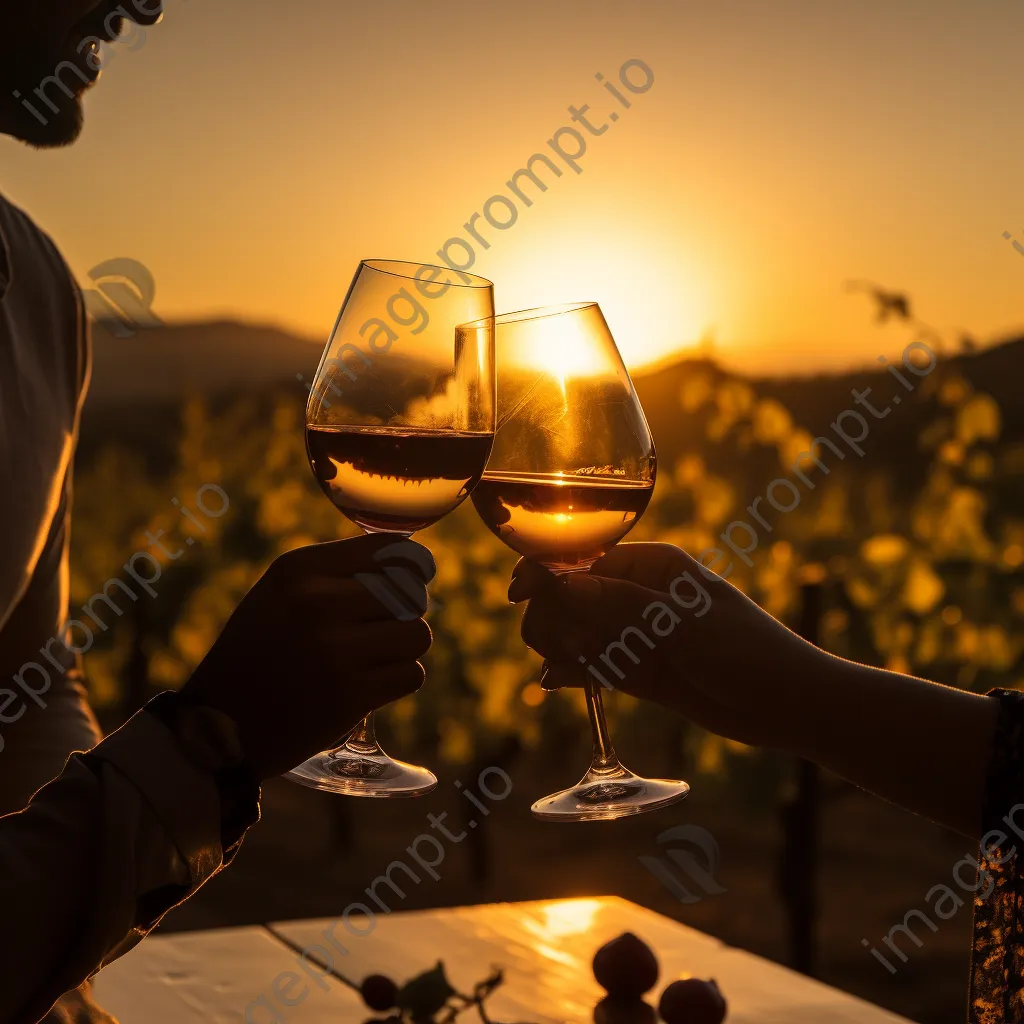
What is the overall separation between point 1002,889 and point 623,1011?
513 mm

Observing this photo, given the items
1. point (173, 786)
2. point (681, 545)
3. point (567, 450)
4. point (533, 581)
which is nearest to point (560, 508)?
point (567, 450)

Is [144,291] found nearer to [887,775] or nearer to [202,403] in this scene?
[887,775]

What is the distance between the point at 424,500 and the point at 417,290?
23 cm

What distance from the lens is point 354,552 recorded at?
109 centimetres

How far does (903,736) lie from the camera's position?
1539mm

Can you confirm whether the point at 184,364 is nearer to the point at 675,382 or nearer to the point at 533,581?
the point at 675,382

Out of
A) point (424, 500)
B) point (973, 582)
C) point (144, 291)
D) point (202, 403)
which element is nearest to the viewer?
point (424, 500)

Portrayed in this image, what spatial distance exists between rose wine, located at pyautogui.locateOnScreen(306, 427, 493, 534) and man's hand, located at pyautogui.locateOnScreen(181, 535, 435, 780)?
0.14m

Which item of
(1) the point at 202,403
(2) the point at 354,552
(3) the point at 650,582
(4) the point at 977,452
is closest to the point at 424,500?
(2) the point at 354,552

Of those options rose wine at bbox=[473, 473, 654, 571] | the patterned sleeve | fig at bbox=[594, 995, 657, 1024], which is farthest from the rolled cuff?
the patterned sleeve

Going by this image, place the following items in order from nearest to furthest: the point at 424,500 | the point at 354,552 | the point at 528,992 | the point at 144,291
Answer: the point at 354,552, the point at 424,500, the point at 528,992, the point at 144,291

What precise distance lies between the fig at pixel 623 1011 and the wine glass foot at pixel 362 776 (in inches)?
19.8

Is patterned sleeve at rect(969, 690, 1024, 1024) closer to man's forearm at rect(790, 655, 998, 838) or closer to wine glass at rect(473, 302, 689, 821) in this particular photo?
man's forearm at rect(790, 655, 998, 838)

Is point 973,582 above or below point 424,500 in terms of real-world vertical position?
below
